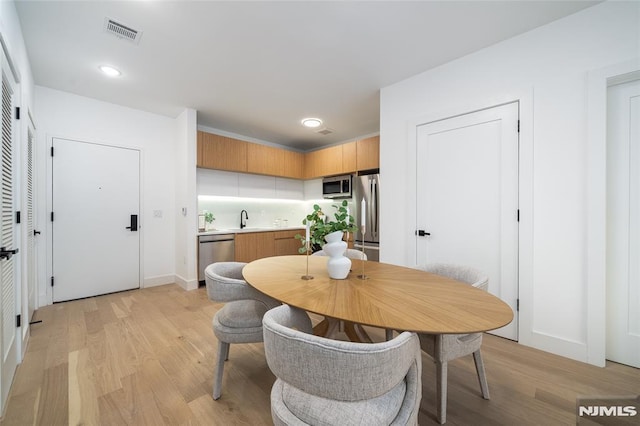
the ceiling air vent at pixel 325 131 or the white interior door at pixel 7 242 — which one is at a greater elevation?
the ceiling air vent at pixel 325 131

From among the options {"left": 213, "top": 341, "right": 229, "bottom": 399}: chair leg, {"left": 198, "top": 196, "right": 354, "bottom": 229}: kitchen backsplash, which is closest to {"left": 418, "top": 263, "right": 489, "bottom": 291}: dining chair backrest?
{"left": 213, "top": 341, "right": 229, "bottom": 399}: chair leg

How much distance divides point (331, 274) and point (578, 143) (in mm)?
2186

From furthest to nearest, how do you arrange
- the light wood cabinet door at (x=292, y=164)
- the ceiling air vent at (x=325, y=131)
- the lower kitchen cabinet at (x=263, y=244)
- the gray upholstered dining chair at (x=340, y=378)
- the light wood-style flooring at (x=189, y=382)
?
the light wood cabinet door at (x=292, y=164), the ceiling air vent at (x=325, y=131), the lower kitchen cabinet at (x=263, y=244), the light wood-style flooring at (x=189, y=382), the gray upholstered dining chair at (x=340, y=378)

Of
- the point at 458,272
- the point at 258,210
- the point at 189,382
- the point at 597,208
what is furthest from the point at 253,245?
the point at 597,208

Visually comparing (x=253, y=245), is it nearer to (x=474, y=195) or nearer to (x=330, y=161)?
(x=330, y=161)

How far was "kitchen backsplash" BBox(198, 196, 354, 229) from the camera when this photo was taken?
4.70 m

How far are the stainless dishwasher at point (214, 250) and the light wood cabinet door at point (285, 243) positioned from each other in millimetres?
879

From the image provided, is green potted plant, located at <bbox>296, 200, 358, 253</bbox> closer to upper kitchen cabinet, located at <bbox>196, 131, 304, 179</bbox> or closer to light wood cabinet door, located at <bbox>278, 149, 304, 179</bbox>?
upper kitchen cabinet, located at <bbox>196, 131, 304, 179</bbox>

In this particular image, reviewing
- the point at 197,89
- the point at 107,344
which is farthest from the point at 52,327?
the point at 197,89

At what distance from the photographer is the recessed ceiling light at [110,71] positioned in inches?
105

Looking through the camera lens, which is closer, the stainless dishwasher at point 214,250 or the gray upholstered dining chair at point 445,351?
the gray upholstered dining chair at point 445,351

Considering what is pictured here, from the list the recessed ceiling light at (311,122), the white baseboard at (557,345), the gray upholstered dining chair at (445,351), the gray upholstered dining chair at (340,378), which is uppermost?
the recessed ceiling light at (311,122)

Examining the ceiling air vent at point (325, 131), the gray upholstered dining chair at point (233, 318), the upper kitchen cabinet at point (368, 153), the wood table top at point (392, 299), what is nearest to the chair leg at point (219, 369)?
the gray upholstered dining chair at point (233, 318)

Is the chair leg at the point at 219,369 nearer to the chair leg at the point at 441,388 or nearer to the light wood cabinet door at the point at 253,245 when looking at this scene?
the chair leg at the point at 441,388
